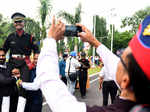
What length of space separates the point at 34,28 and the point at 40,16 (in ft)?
7.87

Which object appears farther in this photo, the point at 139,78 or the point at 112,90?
the point at 112,90

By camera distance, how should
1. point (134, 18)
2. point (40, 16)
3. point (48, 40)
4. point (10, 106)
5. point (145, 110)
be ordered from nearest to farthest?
point (145, 110)
point (48, 40)
point (10, 106)
point (40, 16)
point (134, 18)

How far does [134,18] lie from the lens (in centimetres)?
Answer: 6438

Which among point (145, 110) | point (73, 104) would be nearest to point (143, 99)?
point (145, 110)

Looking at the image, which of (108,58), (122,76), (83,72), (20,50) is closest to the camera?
(122,76)

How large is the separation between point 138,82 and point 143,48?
0.15 metres

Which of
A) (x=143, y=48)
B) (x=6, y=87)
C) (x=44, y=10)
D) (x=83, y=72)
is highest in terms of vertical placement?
(x=44, y=10)

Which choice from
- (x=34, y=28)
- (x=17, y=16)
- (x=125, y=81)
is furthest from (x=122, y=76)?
(x=34, y=28)

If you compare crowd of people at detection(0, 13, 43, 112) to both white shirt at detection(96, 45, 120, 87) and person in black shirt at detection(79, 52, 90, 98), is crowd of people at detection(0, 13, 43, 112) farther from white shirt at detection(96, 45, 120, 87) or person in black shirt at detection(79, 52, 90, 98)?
person in black shirt at detection(79, 52, 90, 98)

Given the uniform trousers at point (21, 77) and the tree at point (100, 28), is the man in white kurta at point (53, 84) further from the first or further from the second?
the tree at point (100, 28)

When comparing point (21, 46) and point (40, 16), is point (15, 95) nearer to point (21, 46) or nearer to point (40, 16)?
point (21, 46)

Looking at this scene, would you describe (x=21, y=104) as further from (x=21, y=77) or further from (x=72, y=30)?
(x=72, y=30)

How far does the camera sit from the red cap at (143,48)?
1.19 meters

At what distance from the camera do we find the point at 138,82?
4.08ft
